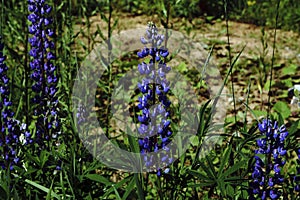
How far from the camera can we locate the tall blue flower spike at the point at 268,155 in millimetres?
1965

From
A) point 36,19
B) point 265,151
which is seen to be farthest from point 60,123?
point 265,151

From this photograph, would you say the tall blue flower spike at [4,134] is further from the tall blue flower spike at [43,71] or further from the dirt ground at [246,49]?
the dirt ground at [246,49]

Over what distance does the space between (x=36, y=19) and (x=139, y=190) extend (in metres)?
0.97

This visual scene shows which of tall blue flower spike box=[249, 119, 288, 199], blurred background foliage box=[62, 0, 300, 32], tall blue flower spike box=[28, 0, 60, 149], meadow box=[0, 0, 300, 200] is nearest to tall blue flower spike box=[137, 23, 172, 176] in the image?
meadow box=[0, 0, 300, 200]

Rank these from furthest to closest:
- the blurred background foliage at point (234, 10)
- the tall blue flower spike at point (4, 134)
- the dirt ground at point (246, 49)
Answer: the blurred background foliage at point (234, 10), the dirt ground at point (246, 49), the tall blue flower spike at point (4, 134)

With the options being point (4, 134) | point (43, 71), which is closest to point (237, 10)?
point (43, 71)

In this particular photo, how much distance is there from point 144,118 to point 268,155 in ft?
1.56

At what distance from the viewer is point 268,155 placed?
1.99 m

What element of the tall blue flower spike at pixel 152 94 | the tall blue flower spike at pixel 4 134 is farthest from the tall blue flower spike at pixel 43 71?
the tall blue flower spike at pixel 152 94

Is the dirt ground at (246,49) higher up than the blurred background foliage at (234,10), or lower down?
lower down

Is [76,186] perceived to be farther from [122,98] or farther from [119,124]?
[122,98]

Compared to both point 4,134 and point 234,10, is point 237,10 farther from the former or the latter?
point 4,134

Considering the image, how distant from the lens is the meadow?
199 cm

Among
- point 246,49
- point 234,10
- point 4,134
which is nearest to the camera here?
point 4,134
